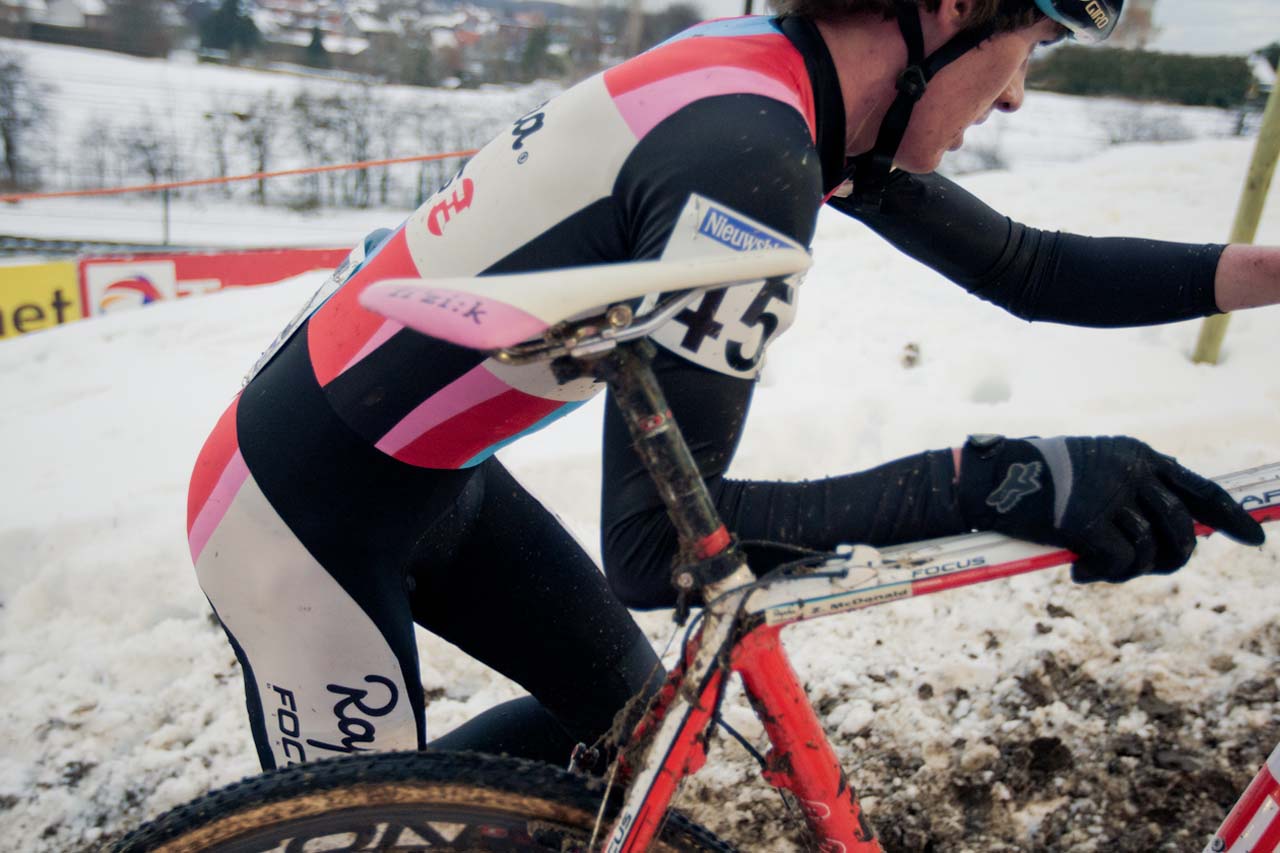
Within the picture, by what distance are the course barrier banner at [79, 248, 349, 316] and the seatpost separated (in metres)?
11.3

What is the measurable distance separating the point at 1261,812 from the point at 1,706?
9.94 feet

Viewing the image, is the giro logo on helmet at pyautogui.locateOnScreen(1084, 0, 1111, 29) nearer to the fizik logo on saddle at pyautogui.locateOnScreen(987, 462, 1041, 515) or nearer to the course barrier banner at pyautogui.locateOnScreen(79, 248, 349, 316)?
the fizik logo on saddle at pyautogui.locateOnScreen(987, 462, 1041, 515)

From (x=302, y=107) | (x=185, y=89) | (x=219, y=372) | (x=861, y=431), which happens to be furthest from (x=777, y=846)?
(x=185, y=89)

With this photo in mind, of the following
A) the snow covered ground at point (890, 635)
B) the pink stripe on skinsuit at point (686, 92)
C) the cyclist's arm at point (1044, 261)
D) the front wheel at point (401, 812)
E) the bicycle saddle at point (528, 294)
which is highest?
the pink stripe on skinsuit at point (686, 92)

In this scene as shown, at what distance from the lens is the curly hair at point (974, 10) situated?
4.18ft

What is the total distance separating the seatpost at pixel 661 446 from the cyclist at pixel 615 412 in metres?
0.05

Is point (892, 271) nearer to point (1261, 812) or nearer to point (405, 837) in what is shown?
point (1261, 812)

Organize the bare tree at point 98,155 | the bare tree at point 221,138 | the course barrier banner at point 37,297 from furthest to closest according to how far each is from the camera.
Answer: the bare tree at point 221,138 < the bare tree at point 98,155 < the course barrier banner at point 37,297

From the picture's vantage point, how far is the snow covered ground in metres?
2.23

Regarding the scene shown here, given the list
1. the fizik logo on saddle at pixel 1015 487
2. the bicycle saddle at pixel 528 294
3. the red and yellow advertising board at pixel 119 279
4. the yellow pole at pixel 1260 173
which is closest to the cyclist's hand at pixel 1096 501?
the fizik logo on saddle at pixel 1015 487

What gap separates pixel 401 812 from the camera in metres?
1.19

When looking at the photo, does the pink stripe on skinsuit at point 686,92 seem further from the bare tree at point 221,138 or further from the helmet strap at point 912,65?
the bare tree at point 221,138

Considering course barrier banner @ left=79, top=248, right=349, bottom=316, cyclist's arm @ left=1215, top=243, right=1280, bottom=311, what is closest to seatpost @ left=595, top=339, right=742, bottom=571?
cyclist's arm @ left=1215, top=243, right=1280, bottom=311

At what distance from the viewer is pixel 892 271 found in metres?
5.96
